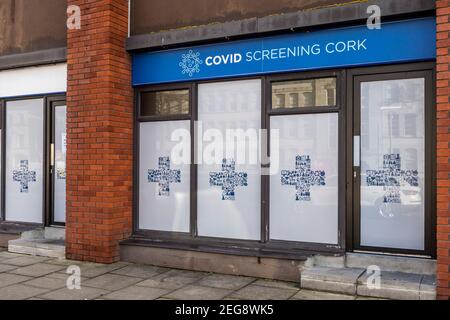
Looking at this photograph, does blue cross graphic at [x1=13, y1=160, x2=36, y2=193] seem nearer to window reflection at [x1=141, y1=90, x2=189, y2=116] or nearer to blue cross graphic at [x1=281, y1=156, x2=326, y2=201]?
window reflection at [x1=141, y1=90, x2=189, y2=116]

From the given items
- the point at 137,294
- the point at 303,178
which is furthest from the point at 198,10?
the point at 137,294

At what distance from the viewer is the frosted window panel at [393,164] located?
5801 millimetres

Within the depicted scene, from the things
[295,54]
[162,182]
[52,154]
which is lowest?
[162,182]

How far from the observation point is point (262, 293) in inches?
222

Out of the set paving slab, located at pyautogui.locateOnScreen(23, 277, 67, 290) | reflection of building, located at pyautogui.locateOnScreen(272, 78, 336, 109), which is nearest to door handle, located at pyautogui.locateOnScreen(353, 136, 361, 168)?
reflection of building, located at pyautogui.locateOnScreen(272, 78, 336, 109)

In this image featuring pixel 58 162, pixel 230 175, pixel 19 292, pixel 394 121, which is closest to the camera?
pixel 19 292

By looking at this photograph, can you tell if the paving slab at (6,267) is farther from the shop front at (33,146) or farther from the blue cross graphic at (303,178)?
the blue cross graphic at (303,178)

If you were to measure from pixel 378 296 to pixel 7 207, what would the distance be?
679cm

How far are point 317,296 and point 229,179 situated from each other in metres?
2.17

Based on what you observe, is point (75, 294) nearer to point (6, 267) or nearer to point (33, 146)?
point (6, 267)

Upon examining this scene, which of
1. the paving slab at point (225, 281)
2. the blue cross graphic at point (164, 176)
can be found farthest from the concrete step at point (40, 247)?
the paving slab at point (225, 281)

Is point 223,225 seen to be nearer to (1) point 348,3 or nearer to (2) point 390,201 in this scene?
(2) point 390,201

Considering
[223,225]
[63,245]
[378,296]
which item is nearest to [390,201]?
[378,296]

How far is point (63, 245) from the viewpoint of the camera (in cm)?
776
